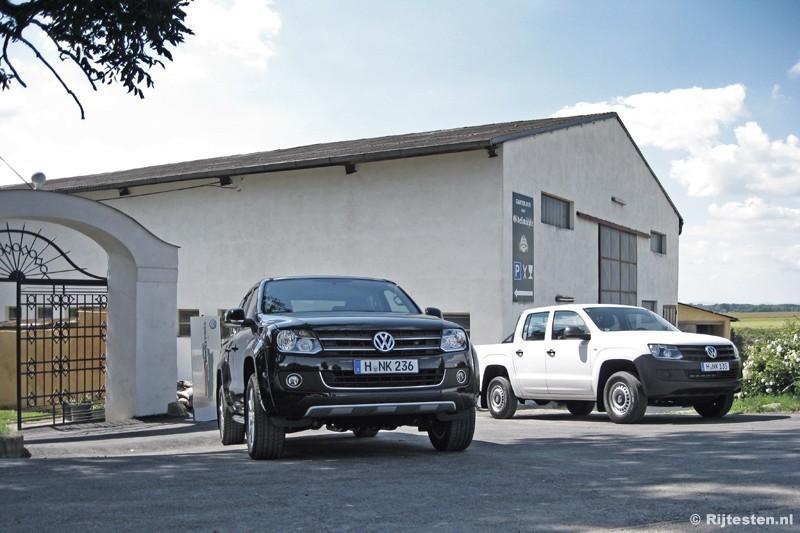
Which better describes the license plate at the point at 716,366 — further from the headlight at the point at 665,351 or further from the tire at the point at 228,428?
the tire at the point at 228,428

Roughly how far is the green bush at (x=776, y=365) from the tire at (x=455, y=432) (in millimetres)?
8926

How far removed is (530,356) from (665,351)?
2517 millimetres

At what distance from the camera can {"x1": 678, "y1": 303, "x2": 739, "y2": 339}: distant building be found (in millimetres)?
37872

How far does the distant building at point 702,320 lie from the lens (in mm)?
37872

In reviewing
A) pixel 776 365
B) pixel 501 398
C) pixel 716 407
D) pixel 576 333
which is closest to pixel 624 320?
pixel 576 333

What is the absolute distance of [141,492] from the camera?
6465mm

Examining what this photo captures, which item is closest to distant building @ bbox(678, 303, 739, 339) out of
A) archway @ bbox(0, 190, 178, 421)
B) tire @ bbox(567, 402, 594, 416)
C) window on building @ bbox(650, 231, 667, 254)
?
window on building @ bbox(650, 231, 667, 254)

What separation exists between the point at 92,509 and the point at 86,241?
2282cm

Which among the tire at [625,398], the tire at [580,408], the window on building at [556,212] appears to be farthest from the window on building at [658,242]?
the tire at [625,398]

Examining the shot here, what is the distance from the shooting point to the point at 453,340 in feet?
27.0

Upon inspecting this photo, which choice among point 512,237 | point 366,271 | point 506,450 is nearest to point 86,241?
point 366,271

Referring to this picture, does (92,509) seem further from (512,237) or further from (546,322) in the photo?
(512,237)

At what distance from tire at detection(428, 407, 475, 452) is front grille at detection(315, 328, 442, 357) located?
2.69 feet

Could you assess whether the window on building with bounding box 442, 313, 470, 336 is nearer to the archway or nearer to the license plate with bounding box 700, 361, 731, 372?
the archway
